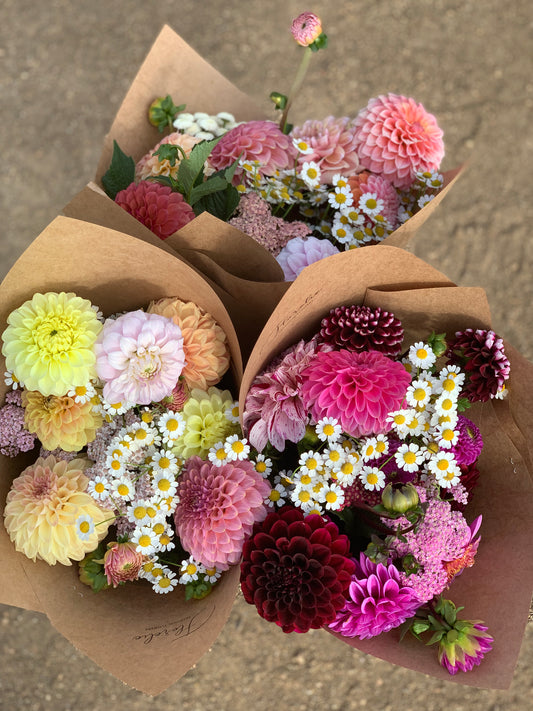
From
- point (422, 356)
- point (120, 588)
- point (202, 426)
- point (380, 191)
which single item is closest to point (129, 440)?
point (202, 426)

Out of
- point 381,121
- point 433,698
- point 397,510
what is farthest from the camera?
point 433,698

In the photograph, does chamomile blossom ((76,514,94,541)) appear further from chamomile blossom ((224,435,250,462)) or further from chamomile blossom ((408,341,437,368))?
chamomile blossom ((408,341,437,368))

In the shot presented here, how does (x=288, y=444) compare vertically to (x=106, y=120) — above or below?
above

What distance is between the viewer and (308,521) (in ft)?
2.11

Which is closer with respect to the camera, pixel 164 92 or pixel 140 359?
pixel 140 359

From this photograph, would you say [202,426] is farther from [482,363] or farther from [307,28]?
[307,28]

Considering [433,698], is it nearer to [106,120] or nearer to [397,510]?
[397,510]

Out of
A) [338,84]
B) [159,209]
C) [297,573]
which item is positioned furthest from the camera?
[338,84]

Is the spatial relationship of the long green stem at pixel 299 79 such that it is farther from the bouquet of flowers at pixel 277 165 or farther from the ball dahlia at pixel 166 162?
the ball dahlia at pixel 166 162

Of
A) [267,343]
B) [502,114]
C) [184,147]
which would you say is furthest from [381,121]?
[502,114]

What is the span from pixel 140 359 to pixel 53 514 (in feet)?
0.63

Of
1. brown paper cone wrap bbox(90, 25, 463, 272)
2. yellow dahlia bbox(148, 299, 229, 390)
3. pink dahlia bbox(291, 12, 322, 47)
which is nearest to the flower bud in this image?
yellow dahlia bbox(148, 299, 229, 390)

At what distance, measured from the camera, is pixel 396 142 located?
2.77ft

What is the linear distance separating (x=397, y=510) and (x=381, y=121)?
509 millimetres
